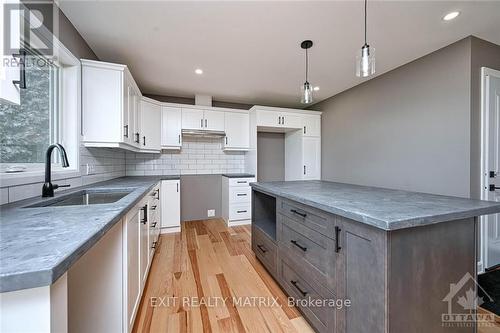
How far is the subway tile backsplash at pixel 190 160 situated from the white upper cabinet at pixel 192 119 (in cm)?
39

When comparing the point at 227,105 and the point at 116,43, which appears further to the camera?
the point at 227,105

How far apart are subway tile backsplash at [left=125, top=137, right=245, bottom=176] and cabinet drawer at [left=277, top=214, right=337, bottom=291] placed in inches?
104

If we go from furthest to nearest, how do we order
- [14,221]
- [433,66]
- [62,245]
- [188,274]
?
[433,66], [188,274], [14,221], [62,245]

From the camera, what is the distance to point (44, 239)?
69 centimetres

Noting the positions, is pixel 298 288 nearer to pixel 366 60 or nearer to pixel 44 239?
pixel 44 239

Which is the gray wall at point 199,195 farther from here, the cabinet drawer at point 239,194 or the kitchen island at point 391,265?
the kitchen island at point 391,265

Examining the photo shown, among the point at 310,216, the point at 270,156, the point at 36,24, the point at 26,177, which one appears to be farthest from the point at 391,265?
the point at 270,156

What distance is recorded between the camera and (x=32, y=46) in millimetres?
1532

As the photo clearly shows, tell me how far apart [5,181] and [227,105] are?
3.59 meters

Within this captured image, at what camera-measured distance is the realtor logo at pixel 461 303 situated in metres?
1.10

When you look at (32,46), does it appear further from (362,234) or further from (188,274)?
(362,234)

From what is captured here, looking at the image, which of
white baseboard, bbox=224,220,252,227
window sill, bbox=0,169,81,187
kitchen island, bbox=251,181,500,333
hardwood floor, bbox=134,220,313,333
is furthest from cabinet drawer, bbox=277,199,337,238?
white baseboard, bbox=224,220,252,227

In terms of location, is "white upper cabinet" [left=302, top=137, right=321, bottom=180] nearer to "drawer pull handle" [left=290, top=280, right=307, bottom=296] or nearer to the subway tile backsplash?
the subway tile backsplash

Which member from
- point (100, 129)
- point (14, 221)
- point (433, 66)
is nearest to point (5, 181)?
point (14, 221)
